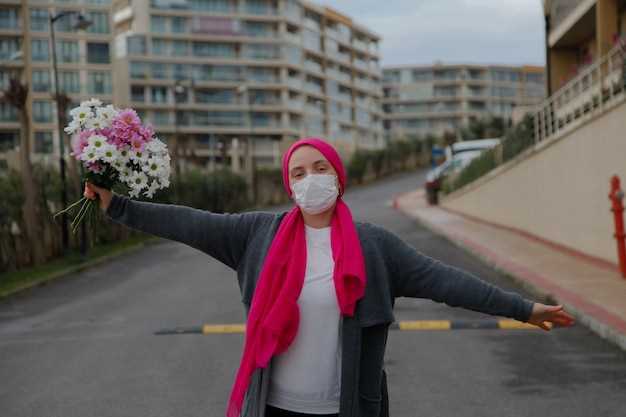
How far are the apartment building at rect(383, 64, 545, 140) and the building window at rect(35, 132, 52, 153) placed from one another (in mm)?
64009

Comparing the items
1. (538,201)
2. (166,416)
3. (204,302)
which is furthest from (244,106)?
(166,416)

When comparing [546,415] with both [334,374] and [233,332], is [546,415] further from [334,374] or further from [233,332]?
[233,332]

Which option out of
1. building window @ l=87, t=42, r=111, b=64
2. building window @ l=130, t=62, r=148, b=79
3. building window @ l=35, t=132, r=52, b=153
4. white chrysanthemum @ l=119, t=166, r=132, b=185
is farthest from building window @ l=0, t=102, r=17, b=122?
white chrysanthemum @ l=119, t=166, r=132, b=185

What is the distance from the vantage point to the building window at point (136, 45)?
85250mm

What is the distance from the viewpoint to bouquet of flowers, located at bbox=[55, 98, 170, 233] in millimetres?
3332

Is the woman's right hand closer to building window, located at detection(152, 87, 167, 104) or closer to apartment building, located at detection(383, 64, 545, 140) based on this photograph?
building window, located at detection(152, 87, 167, 104)

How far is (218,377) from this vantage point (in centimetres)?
704

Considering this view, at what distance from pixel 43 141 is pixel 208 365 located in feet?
237

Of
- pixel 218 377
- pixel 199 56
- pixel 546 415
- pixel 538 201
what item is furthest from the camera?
pixel 199 56

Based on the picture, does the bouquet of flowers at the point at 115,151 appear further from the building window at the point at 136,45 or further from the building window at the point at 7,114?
the building window at the point at 136,45

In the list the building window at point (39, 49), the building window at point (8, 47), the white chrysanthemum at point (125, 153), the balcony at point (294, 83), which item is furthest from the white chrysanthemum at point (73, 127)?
the balcony at point (294, 83)

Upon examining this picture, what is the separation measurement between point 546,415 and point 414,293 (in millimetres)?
2950

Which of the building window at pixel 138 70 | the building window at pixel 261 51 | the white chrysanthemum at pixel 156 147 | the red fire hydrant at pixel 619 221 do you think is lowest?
the red fire hydrant at pixel 619 221

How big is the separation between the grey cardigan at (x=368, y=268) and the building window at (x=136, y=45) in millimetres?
85101
